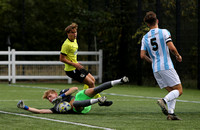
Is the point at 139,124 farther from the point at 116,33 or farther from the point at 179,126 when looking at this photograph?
the point at 116,33

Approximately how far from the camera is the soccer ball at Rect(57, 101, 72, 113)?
9.89 meters

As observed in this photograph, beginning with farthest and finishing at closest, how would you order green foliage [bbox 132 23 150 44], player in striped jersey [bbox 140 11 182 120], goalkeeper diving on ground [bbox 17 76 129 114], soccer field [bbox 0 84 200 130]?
1. green foliage [bbox 132 23 150 44]
2. goalkeeper diving on ground [bbox 17 76 129 114]
3. player in striped jersey [bbox 140 11 182 120]
4. soccer field [bbox 0 84 200 130]

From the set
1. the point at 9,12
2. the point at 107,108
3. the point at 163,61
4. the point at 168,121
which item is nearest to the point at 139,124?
the point at 168,121

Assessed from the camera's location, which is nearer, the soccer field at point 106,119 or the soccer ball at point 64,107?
the soccer field at point 106,119

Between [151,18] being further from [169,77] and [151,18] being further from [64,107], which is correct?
[64,107]

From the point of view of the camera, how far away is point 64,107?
989 centimetres

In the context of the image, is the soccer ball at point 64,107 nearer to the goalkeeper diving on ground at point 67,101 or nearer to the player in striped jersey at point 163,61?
the goalkeeper diving on ground at point 67,101

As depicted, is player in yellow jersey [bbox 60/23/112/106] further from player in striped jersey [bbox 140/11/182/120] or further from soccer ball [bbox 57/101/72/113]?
player in striped jersey [bbox 140/11/182/120]

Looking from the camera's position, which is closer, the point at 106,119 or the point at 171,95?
the point at 171,95

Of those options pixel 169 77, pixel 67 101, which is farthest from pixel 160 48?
Result: pixel 67 101

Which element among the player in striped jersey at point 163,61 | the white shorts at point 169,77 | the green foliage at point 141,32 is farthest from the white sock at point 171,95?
the green foliage at point 141,32

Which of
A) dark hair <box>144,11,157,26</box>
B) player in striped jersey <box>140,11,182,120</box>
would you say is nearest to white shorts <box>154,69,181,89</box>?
player in striped jersey <box>140,11,182,120</box>

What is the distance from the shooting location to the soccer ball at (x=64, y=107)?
9.89 m

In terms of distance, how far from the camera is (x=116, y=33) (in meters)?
23.3
